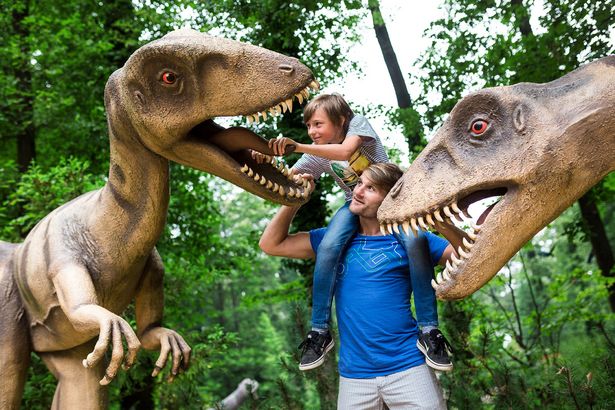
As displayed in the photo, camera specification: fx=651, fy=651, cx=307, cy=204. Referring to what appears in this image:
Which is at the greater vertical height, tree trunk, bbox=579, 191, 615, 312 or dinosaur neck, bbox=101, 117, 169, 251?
dinosaur neck, bbox=101, 117, 169, 251

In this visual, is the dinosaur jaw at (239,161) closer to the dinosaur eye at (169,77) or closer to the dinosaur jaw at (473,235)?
the dinosaur eye at (169,77)

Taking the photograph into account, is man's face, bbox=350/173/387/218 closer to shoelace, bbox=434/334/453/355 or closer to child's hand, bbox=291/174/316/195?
child's hand, bbox=291/174/316/195

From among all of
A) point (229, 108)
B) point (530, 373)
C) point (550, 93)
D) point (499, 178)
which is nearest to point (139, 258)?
point (229, 108)

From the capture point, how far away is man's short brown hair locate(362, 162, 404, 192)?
2996 mm

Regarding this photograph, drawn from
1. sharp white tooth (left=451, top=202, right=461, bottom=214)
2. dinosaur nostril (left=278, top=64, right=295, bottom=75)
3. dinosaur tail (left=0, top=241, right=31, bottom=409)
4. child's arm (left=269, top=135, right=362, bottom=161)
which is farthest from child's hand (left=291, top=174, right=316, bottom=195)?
dinosaur tail (left=0, top=241, right=31, bottom=409)

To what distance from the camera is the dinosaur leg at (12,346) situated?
10.5ft

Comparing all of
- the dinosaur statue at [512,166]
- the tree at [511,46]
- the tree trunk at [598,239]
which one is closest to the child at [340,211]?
the dinosaur statue at [512,166]

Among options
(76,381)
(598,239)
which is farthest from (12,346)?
(598,239)

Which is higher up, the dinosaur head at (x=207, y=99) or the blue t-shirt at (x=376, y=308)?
the dinosaur head at (x=207, y=99)

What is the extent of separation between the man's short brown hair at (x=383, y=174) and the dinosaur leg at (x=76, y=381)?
1592 millimetres

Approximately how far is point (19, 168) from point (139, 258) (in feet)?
23.8

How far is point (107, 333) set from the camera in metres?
2.51

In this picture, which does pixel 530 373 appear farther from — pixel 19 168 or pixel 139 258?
pixel 19 168

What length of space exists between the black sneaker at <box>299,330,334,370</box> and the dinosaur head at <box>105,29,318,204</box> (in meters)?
0.64
